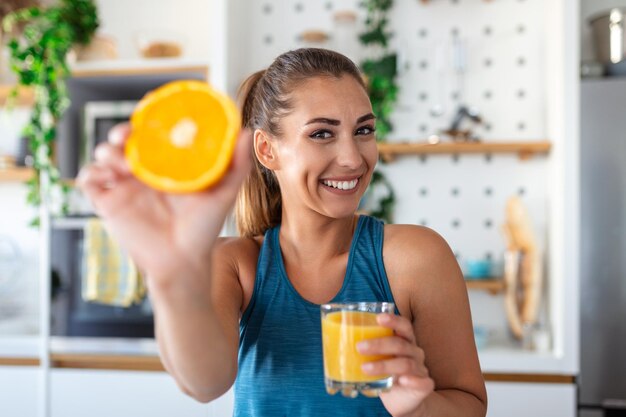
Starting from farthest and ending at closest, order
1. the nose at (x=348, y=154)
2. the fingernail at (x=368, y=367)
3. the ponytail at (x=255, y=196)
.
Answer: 1. the ponytail at (x=255, y=196)
2. the nose at (x=348, y=154)
3. the fingernail at (x=368, y=367)

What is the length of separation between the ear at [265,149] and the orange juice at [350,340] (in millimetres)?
476

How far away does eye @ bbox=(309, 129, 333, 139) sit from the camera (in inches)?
48.8

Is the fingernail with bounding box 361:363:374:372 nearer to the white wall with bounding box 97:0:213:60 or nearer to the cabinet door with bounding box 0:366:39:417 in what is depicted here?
the cabinet door with bounding box 0:366:39:417

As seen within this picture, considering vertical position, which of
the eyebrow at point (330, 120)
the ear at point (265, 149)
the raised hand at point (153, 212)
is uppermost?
the eyebrow at point (330, 120)

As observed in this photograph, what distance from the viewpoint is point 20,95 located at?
10.3 feet

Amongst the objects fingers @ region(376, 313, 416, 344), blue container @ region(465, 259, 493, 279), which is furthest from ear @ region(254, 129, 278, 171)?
blue container @ region(465, 259, 493, 279)

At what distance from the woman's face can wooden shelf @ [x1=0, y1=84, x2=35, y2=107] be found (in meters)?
2.16

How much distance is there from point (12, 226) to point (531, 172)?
2.69 meters

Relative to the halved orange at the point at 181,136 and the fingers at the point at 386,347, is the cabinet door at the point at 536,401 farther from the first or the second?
the halved orange at the point at 181,136

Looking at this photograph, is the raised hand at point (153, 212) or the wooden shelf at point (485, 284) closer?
the raised hand at point (153, 212)

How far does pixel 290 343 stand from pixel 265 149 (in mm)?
408

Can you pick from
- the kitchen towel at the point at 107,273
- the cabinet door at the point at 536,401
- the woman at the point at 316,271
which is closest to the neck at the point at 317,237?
the woman at the point at 316,271

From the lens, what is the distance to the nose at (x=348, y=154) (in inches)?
47.6

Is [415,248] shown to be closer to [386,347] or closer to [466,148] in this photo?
[386,347]
